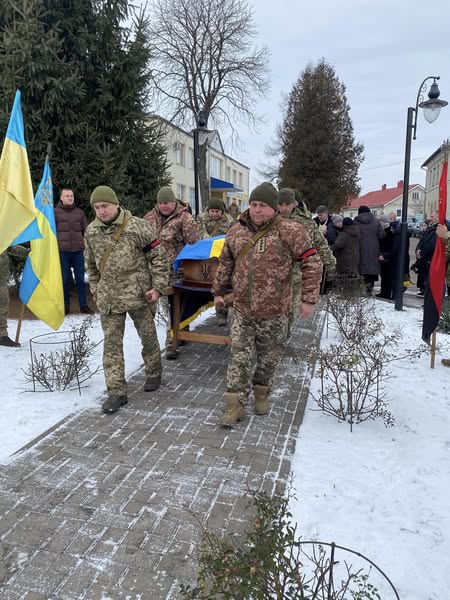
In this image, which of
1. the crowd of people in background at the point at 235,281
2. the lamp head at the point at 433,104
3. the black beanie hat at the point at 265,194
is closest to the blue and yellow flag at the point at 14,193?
the crowd of people in background at the point at 235,281

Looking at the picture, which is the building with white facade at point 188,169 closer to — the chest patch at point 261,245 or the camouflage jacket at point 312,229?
the camouflage jacket at point 312,229

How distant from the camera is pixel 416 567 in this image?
2.36 m

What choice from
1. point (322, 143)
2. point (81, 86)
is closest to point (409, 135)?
point (81, 86)

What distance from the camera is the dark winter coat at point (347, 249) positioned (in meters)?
9.05

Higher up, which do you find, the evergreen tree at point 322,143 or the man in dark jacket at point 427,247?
the evergreen tree at point 322,143

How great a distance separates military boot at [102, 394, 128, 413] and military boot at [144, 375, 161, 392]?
39cm

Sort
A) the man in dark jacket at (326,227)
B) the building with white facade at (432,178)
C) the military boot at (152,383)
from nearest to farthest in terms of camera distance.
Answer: the military boot at (152,383) < the man in dark jacket at (326,227) < the building with white facade at (432,178)

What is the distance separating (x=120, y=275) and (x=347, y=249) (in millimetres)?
5909

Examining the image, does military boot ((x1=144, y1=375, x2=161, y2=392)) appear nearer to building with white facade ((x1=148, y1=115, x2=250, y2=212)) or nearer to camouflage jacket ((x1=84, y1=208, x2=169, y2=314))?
camouflage jacket ((x1=84, y1=208, x2=169, y2=314))

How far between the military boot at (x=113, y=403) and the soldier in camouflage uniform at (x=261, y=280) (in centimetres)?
100

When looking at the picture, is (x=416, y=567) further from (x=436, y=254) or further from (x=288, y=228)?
(x=436, y=254)

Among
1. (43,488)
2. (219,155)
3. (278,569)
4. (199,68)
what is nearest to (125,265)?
(43,488)

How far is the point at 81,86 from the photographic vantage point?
7402 millimetres

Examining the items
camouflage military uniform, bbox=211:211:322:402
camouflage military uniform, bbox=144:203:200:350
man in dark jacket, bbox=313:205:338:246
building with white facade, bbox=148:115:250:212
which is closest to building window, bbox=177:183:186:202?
building with white facade, bbox=148:115:250:212
